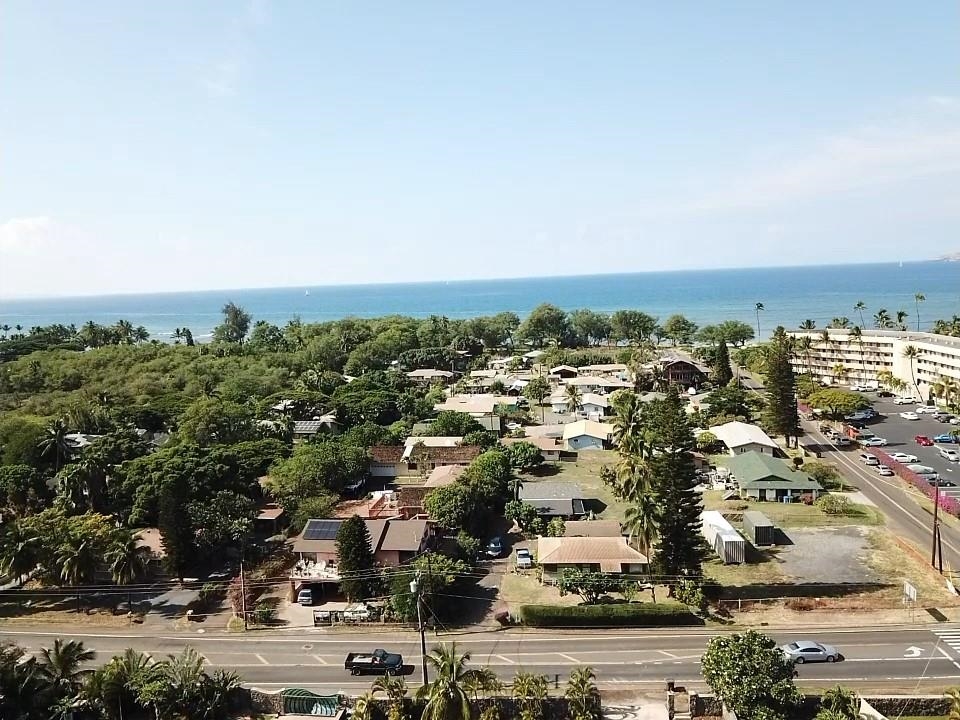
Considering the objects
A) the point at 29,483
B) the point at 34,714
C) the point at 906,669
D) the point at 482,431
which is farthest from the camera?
the point at 482,431

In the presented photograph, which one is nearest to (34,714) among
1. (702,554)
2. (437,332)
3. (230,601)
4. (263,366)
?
(230,601)

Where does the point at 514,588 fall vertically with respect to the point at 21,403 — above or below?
below

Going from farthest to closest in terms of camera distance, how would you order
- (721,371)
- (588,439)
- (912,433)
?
→ (721,371) → (588,439) → (912,433)

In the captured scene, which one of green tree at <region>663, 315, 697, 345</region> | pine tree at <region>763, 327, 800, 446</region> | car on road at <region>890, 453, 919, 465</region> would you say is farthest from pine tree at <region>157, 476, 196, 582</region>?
green tree at <region>663, 315, 697, 345</region>

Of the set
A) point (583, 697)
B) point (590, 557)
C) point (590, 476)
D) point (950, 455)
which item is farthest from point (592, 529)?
point (950, 455)

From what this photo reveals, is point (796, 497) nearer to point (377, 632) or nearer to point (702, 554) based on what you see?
point (702, 554)

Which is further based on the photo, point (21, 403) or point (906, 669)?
→ point (21, 403)

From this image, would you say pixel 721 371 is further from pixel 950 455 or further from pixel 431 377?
pixel 431 377
